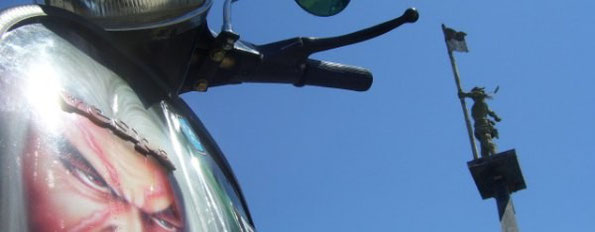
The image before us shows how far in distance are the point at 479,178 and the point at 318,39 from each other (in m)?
5.95

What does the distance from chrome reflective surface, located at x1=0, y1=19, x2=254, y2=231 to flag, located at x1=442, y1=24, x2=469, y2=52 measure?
9.12 meters

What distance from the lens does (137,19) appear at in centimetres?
320

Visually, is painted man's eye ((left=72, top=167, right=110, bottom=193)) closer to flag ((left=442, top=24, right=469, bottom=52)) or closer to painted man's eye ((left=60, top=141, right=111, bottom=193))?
painted man's eye ((left=60, top=141, right=111, bottom=193))

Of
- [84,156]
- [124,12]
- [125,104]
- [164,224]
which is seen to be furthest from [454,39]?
[84,156]

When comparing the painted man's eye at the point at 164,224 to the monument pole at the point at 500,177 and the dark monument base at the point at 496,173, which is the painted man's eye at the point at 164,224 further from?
the dark monument base at the point at 496,173

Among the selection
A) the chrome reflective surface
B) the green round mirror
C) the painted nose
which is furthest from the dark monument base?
the painted nose

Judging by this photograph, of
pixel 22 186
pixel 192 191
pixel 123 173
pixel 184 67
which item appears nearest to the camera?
pixel 22 186

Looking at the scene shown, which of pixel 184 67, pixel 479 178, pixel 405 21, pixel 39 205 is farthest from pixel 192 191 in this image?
pixel 479 178

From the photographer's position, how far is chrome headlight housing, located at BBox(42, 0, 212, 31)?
3.14 m

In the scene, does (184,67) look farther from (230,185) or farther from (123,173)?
(123,173)

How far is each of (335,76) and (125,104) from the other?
4.19 feet

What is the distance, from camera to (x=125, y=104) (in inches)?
117

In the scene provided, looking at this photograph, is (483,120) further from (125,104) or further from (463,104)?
(125,104)

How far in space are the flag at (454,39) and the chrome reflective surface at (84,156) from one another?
29.9ft
